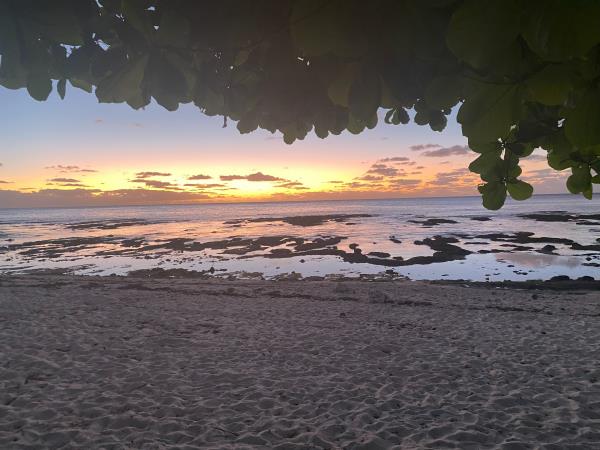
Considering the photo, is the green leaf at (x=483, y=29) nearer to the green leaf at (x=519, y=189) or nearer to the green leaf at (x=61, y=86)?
the green leaf at (x=519, y=189)

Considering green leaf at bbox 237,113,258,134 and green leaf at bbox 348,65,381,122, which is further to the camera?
green leaf at bbox 237,113,258,134

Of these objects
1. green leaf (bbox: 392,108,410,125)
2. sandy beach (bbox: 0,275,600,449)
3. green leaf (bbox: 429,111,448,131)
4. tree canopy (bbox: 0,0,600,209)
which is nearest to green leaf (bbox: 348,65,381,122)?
tree canopy (bbox: 0,0,600,209)

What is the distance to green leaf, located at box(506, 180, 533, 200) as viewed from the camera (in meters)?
1.22

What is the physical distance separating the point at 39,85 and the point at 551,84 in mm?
1356

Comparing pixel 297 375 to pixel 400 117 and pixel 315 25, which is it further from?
pixel 315 25

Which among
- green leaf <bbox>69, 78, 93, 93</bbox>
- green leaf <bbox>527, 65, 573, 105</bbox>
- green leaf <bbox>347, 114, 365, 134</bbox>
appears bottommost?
green leaf <bbox>527, 65, 573, 105</bbox>

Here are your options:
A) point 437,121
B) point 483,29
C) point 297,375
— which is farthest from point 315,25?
point 297,375

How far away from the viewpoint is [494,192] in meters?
1.26

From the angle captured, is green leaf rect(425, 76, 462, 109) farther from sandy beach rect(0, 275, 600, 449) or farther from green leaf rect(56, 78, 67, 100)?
sandy beach rect(0, 275, 600, 449)

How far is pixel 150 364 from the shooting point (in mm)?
6473

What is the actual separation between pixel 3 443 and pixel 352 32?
18.0 feet

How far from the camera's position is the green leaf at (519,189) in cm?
122

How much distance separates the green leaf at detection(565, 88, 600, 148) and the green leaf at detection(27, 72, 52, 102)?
1340 mm

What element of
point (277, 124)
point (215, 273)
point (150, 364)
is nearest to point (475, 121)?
point (277, 124)
